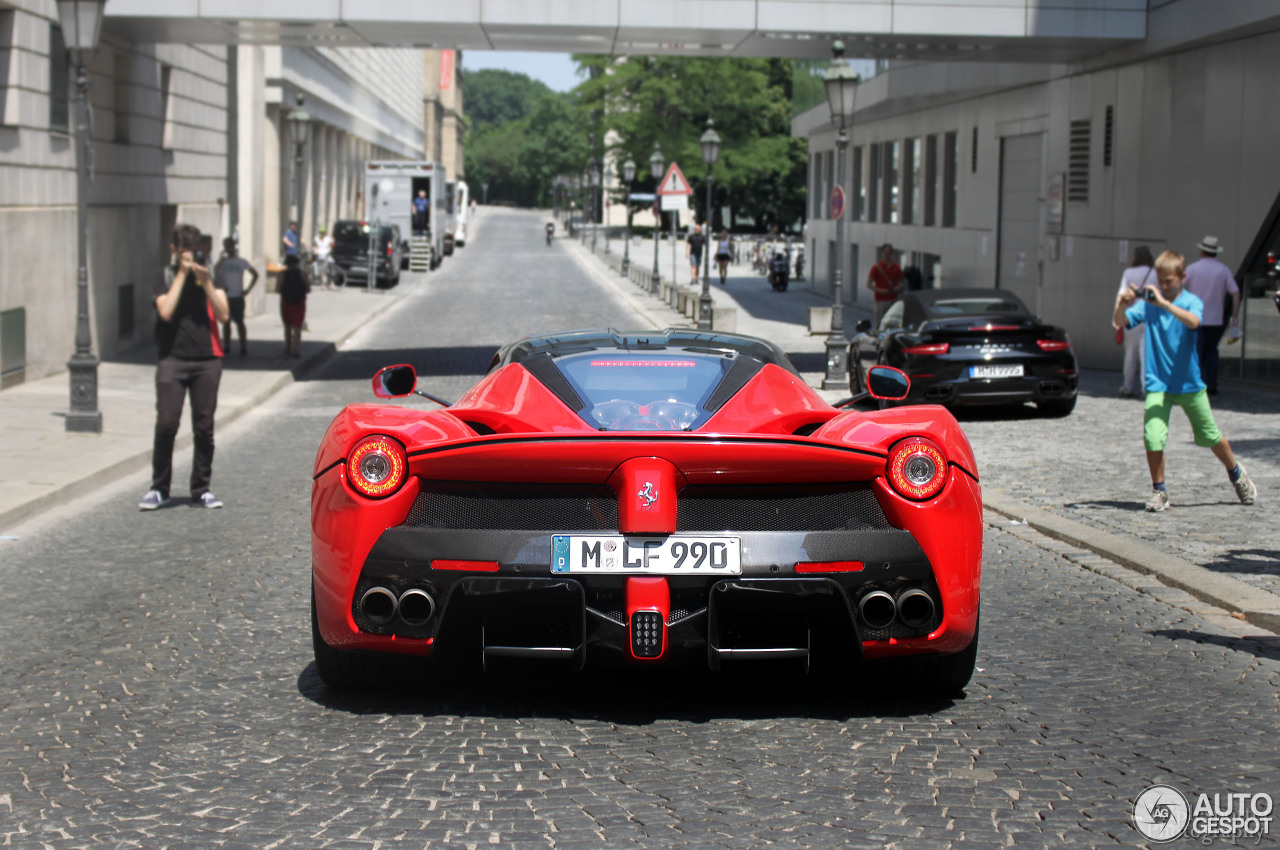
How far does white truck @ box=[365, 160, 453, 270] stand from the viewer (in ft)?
177

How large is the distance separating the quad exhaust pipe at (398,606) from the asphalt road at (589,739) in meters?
0.37

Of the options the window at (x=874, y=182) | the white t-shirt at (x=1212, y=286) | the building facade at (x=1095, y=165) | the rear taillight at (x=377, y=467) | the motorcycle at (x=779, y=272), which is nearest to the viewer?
the rear taillight at (x=377, y=467)

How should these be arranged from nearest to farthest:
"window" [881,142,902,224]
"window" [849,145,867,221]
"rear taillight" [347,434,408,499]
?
1. "rear taillight" [347,434,408,499]
2. "window" [881,142,902,224]
3. "window" [849,145,867,221]

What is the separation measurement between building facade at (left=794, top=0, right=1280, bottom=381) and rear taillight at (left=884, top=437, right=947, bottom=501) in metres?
15.7

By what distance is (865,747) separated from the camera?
15.7ft

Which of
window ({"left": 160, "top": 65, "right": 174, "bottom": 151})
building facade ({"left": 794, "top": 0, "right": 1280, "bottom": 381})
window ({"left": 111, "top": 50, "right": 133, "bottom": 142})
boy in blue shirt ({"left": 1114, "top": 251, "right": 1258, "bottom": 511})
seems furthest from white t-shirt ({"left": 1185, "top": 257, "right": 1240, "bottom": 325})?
window ({"left": 160, "top": 65, "right": 174, "bottom": 151})

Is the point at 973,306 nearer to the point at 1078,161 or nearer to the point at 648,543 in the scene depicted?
the point at 1078,161

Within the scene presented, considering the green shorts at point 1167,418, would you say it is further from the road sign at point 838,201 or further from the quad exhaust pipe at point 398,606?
the road sign at point 838,201

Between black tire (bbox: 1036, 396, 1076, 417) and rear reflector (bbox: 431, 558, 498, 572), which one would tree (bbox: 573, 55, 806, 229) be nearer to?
black tire (bbox: 1036, 396, 1076, 417)

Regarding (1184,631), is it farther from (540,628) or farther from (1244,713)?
(540,628)

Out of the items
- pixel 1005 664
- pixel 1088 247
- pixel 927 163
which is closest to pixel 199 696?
pixel 1005 664

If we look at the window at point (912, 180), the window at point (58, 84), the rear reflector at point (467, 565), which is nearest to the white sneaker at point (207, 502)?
the rear reflector at point (467, 565)

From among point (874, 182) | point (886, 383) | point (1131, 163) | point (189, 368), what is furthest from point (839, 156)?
point (874, 182)

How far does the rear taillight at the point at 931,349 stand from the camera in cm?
1577
